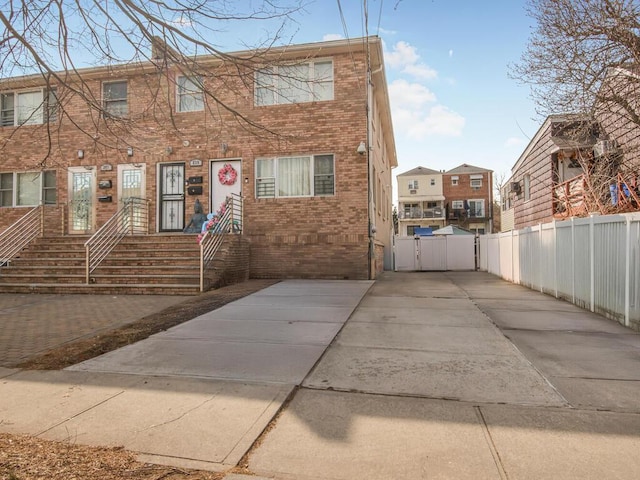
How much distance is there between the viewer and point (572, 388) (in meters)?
3.60

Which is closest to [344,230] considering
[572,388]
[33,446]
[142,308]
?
[142,308]

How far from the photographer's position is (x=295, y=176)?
12.8 meters

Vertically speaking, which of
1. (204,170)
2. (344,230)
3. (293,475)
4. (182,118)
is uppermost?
(182,118)

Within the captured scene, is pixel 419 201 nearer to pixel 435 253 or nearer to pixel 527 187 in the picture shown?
pixel 435 253

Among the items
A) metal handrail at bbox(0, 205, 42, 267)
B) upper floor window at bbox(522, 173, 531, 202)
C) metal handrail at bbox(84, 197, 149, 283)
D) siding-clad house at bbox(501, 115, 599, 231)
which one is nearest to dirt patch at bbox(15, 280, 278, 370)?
metal handrail at bbox(84, 197, 149, 283)

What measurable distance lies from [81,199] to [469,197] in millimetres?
41561

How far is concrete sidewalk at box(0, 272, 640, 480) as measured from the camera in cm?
250

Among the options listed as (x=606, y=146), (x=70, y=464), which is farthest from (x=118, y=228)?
(x=606, y=146)

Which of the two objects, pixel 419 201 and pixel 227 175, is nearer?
pixel 227 175

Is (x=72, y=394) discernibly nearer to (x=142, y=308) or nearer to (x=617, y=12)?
(x=142, y=308)

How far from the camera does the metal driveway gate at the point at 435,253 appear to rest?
2058 cm

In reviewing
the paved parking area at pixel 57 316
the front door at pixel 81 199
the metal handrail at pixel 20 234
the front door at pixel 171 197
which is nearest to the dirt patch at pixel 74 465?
the paved parking area at pixel 57 316

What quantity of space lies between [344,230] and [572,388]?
8.94 meters

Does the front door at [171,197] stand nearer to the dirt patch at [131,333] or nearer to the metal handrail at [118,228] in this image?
the metal handrail at [118,228]
